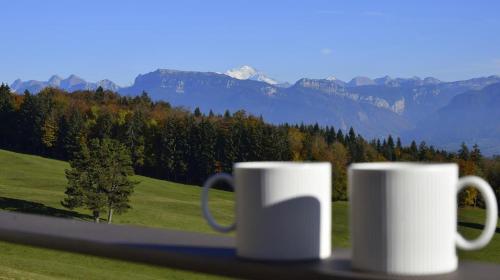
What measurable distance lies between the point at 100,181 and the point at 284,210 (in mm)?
35160

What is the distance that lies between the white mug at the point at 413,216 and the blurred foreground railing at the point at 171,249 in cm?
4

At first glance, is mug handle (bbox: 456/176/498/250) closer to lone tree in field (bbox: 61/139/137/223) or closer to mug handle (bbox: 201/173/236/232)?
mug handle (bbox: 201/173/236/232)

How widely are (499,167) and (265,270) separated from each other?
5767 centimetres

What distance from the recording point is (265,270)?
60.8 inches

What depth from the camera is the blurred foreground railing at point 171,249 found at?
1.48m

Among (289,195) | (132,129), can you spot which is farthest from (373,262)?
(132,129)

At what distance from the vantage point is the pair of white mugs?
1.41 meters

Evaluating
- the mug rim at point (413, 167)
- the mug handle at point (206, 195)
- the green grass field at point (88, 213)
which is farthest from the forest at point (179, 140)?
the mug rim at point (413, 167)

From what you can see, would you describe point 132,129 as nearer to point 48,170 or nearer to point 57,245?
point 48,170

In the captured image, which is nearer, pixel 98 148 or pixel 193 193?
pixel 98 148

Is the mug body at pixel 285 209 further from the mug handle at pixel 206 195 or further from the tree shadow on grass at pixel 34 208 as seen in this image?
the tree shadow on grass at pixel 34 208

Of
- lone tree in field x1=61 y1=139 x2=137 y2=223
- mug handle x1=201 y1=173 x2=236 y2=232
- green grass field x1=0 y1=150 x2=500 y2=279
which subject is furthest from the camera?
lone tree in field x1=61 y1=139 x2=137 y2=223

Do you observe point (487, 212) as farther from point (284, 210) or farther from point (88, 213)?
point (88, 213)

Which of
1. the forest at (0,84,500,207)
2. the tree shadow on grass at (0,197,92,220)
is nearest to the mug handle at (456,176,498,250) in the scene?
the tree shadow on grass at (0,197,92,220)
